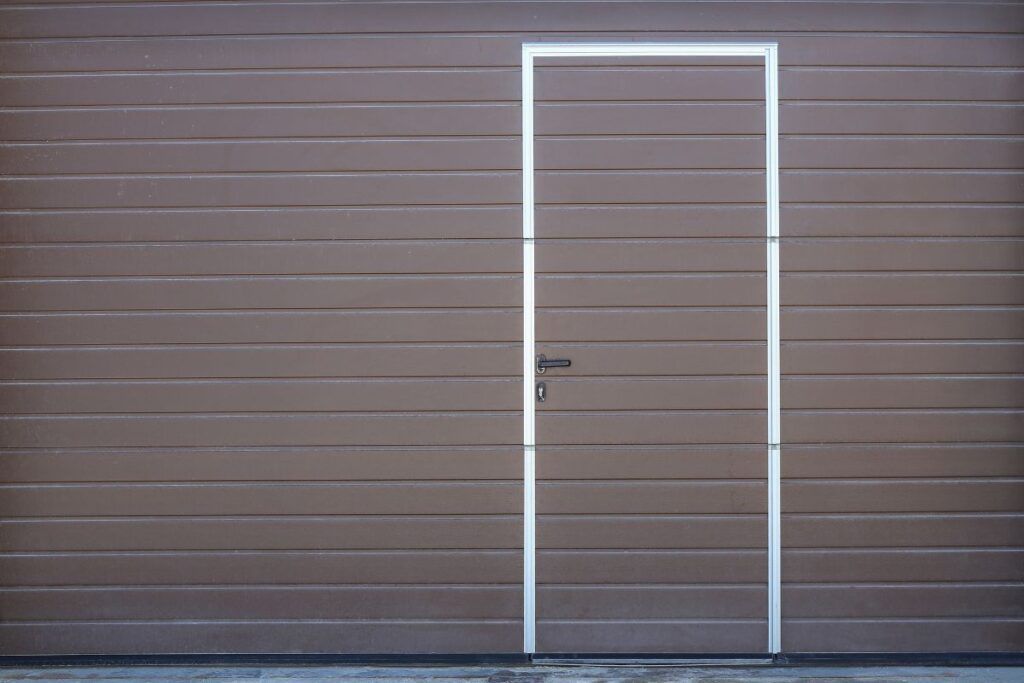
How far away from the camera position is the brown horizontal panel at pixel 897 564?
3.98m

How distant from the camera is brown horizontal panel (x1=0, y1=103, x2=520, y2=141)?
401 centimetres

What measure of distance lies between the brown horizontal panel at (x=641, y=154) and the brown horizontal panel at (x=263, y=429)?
105 cm

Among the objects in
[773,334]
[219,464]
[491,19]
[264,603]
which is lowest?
[264,603]

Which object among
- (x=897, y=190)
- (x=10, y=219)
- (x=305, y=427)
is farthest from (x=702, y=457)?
(x=10, y=219)

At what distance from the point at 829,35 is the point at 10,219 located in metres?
3.36

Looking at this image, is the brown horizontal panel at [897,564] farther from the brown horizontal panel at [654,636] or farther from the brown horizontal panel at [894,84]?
the brown horizontal panel at [894,84]

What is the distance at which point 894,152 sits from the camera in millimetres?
3992

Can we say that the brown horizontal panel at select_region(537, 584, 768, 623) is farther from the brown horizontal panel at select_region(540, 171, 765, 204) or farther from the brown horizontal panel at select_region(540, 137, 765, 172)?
the brown horizontal panel at select_region(540, 137, 765, 172)

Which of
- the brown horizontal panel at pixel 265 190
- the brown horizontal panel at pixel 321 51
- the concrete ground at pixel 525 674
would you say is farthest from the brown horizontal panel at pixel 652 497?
the brown horizontal panel at pixel 321 51

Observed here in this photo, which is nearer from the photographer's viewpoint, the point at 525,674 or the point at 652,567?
the point at 525,674

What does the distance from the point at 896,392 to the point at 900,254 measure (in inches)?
21.7

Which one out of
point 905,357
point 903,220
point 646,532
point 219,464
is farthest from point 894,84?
point 219,464

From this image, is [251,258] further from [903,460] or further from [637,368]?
[903,460]

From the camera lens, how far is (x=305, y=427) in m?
4.02
